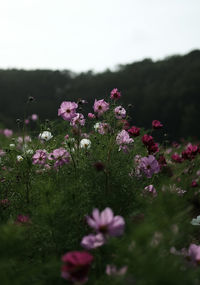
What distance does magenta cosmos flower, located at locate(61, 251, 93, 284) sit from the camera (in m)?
0.78

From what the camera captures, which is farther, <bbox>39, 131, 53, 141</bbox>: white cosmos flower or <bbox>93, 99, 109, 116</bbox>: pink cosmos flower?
<bbox>39, 131, 53, 141</bbox>: white cosmos flower

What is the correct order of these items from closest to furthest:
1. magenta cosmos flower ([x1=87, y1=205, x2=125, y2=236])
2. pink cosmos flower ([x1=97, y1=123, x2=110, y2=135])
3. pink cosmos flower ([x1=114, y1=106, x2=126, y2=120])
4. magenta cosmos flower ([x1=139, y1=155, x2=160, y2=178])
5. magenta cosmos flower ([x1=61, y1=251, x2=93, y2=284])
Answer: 1. magenta cosmos flower ([x1=61, y1=251, x2=93, y2=284])
2. magenta cosmos flower ([x1=87, y1=205, x2=125, y2=236])
3. magenta cosmos flower ([x1=139, y1=155, x2=160, y2=178])
4. pink cosmos flower ([x1=97, y1=123, x2=110, y2=135])
5. pink cosmos flower ([x1=114, y1=106, x2=126, y2=120])

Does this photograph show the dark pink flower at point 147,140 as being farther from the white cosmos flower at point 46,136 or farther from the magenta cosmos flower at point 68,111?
the white cosmos flower at point 46,136

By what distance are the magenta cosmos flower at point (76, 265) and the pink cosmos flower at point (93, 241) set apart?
0.40 feet

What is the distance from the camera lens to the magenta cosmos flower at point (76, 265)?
0.78m

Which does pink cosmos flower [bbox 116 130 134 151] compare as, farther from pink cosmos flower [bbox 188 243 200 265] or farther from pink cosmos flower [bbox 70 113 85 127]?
pink cosmos flower [bbox 188 243 200 265]

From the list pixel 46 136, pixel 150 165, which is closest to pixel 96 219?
pixel 150 165

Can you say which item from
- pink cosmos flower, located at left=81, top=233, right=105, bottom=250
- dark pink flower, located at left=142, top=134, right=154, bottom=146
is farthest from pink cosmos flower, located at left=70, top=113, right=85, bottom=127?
pink cosmos flower, located at left=81, top=233, right=105, bottom=250

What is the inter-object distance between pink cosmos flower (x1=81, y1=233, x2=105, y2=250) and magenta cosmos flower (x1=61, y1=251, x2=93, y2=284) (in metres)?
0.12

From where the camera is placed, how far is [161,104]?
15.9 metres

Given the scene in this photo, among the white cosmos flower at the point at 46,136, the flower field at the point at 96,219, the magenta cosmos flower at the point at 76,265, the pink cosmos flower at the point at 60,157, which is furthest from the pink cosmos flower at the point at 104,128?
the magenta cosmos flower at the point at 76,265

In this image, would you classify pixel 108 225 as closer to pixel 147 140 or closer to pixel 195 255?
pixel 195 255

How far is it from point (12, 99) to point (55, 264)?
20298 millimetres

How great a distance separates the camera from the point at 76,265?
783 mm
